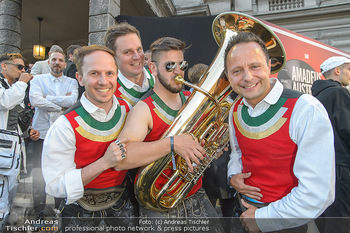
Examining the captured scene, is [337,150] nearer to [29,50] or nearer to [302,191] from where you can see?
[302,191]

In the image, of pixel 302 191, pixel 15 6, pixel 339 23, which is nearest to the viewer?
pixel 302 191

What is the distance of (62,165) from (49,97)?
7.73 feet

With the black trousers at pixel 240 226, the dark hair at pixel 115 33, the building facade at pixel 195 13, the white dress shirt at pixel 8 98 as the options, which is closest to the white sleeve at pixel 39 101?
the white dress shirt at pixel 8 98

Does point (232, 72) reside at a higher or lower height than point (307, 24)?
lower

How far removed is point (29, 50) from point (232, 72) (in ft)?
42.7

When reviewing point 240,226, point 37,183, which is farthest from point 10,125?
point 240,226

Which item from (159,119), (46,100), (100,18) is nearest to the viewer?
(159,119)

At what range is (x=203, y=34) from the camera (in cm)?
550

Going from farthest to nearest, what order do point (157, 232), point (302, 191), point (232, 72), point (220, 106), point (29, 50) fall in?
point (29, 50) → point (220, 106) → point (157, 232) → point (232, 72) → point (302, 191)

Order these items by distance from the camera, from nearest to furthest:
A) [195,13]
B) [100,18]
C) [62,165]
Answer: [62,165]
[100,18]
[195,13]

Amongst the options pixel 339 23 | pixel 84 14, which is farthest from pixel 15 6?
pixel 339 23

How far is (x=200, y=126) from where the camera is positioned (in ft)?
5.79

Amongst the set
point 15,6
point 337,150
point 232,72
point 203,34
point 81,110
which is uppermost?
point 15,6

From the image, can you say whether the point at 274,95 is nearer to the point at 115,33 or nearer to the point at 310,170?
the point at 310,170
